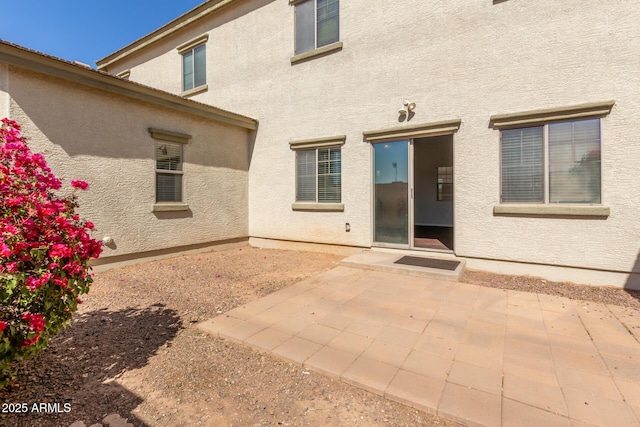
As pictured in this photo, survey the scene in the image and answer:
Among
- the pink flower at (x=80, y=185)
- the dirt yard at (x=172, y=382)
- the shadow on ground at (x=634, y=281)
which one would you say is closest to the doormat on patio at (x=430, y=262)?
the shadow on ground at (x=634, y=281)

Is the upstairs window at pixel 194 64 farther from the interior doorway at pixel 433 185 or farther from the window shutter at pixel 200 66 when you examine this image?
the interior doorway at pixel 433 185

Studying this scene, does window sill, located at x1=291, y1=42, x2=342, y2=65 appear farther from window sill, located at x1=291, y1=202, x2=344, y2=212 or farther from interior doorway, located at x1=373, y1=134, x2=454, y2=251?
window sill, located at x1=291, y1=202, x2=344, y2=212

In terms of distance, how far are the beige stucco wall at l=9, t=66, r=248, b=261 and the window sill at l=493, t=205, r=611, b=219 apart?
7.06 metres

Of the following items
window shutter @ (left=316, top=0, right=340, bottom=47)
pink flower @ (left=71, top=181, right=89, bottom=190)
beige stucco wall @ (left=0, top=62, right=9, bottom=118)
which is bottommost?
pink flower @ (left=71, top=181, right=89, bottom=190)

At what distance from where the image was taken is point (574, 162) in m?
5.21

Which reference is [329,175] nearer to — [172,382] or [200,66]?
[172,382]

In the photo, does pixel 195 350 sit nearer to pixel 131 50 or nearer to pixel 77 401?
pixel 77 401

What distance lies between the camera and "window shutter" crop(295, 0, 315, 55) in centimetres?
811

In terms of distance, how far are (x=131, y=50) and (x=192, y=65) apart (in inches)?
150

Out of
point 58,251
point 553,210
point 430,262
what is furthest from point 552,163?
point 58,251

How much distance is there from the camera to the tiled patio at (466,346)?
2.26m

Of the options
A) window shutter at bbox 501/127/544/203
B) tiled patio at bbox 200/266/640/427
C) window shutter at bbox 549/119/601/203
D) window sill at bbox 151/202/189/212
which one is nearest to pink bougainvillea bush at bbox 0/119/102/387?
tiled patio at bbox 200/266/640/427

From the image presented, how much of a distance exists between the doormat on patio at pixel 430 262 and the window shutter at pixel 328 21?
234 inches

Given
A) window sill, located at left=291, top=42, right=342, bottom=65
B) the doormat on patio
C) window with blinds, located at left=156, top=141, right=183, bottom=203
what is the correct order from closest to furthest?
the doormat on patio → window with blinds, located at left=156, top=141, right=183, bottom=203 → window sill, located at left=291, top=42, right=342, bottom=65
